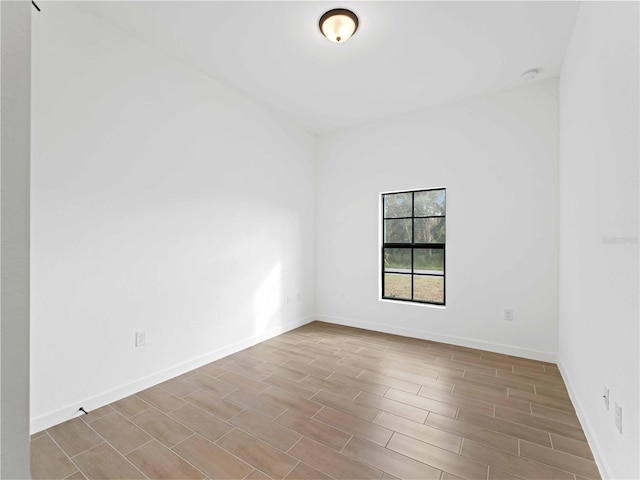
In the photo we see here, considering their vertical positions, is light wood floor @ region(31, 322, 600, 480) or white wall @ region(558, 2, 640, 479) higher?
white wall @ region(558, 2, 640, 479)

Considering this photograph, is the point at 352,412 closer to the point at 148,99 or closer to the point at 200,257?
the point at 200,257

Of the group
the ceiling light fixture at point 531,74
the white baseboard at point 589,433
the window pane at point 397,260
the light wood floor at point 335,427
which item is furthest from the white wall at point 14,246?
the window pane at point 397,260

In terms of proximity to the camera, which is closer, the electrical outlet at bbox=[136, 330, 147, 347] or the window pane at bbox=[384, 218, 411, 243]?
the electrical outlet at bbox=[136, 330, 147, 347]

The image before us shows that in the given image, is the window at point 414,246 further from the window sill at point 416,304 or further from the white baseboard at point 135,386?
the white baseboard at point 135,386

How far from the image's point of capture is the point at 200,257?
2.98 m

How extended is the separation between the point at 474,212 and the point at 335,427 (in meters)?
2.66

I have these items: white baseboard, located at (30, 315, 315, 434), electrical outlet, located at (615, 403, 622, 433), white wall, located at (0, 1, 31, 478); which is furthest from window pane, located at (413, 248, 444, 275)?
white wall, located at (0, 1, 31, 478)

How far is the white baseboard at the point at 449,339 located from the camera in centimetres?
313

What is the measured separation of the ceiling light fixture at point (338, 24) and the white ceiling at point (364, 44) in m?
0.04

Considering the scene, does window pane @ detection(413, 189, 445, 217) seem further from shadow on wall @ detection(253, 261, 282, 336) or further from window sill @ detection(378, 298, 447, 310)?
shadow on wall @ detection(253, 261, 282, 336)

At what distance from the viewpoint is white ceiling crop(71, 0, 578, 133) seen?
2.19m

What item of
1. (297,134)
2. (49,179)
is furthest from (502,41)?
(49,179)

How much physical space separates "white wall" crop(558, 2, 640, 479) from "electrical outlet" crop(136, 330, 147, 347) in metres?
2.95

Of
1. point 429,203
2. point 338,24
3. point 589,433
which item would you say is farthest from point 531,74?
point 589,433
